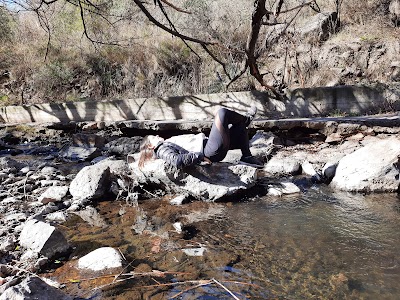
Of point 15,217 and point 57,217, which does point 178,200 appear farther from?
point 15,217

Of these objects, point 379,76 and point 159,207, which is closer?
point 159,207

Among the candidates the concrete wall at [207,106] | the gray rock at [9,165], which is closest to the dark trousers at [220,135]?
the concrete wall at [207,106]

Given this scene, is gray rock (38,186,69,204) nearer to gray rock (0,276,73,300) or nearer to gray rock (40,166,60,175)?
gray rock (40,166,60,175)

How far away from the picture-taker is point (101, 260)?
3078 millimetres

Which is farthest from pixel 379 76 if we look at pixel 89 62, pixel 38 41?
pixel 38 41

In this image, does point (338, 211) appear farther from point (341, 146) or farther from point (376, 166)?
point (341, 146)

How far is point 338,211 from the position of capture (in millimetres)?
4195

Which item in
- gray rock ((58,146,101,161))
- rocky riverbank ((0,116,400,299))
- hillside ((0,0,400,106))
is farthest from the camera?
hillside ((0,0,400,106))

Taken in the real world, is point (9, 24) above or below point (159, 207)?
above

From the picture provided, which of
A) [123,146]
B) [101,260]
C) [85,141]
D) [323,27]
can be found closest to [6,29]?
[85,141]

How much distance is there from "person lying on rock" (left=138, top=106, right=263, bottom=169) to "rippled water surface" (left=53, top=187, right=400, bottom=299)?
24.5 inches

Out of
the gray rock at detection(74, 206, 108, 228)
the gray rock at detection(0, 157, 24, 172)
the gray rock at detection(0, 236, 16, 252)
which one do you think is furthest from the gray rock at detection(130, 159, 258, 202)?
the gray rock at detection(0, 157, 24, 172)

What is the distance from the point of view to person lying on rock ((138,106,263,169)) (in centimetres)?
477

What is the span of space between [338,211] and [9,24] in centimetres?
1748
